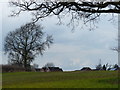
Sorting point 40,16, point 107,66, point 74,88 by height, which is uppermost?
point 40,16

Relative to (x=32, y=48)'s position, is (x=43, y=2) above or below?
above

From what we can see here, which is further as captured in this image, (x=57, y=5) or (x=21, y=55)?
(x=21, y=55)

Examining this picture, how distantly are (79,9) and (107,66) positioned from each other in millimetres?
28753

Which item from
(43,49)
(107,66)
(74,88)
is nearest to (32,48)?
(43,49)

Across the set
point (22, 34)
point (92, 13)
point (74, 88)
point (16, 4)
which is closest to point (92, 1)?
point (92, 13)

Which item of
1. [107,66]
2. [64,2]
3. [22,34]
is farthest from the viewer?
[22,34]

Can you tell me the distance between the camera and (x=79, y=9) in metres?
20.5

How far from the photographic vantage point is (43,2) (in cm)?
2084

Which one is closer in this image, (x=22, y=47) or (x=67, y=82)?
(x=67, y=82)

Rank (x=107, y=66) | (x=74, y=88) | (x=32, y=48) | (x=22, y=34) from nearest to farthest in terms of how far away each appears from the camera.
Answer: (x=74, y=88) → (x=107, y=66) → (x=22, y=34) → (x=32, y=48)

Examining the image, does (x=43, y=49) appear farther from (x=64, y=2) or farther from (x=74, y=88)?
(x=74, y=88)

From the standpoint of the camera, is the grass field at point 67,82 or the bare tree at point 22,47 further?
the bare tree at point 22,47

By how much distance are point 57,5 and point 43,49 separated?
38.2 metres

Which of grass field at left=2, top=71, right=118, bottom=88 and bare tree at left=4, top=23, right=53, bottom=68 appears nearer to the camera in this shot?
grass field at left=2, top=71, right=118, bottom=88
